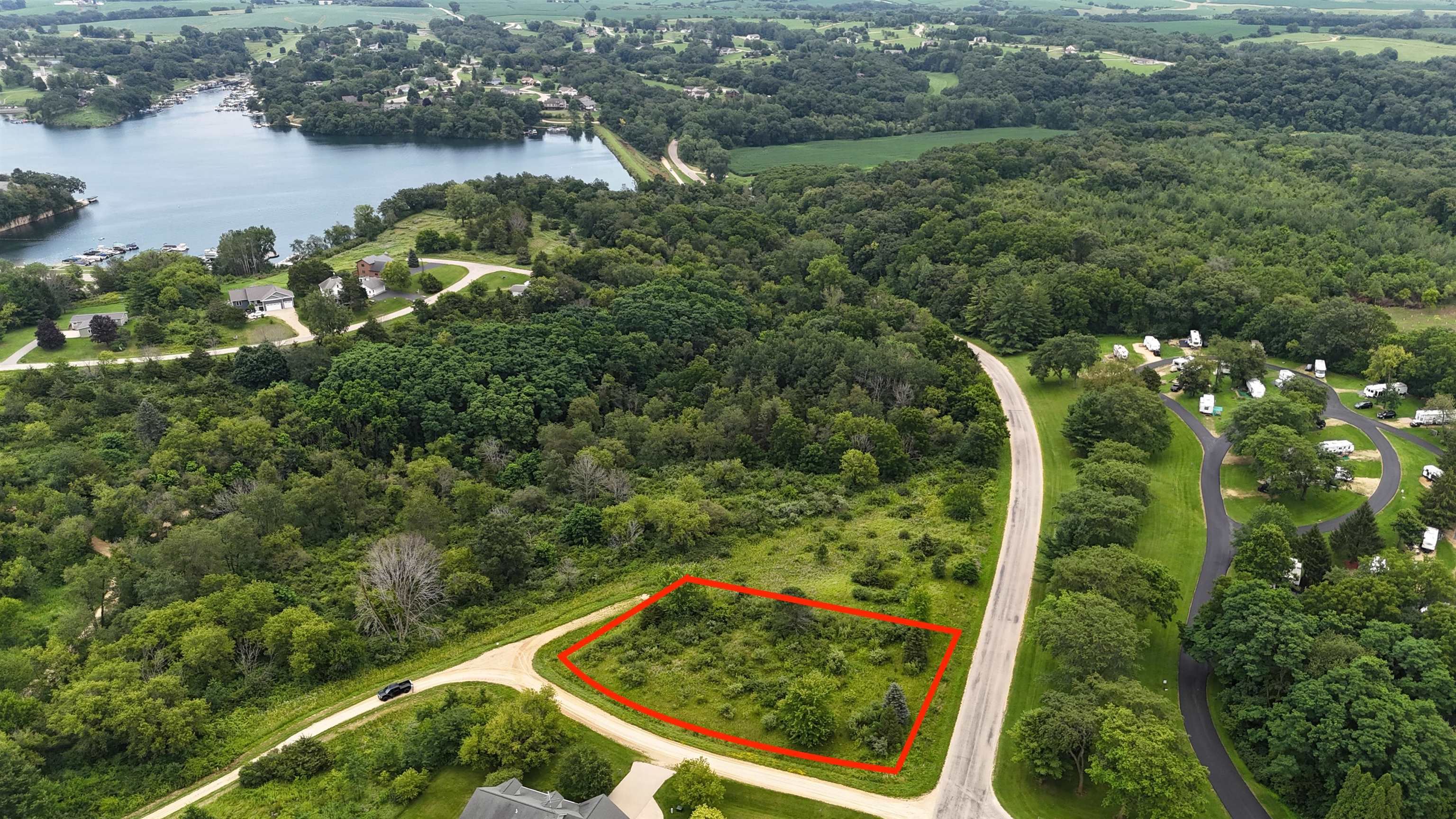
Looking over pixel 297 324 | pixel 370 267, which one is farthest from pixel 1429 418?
pixel 370 267

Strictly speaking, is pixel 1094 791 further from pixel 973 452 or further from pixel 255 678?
pixel 255 678

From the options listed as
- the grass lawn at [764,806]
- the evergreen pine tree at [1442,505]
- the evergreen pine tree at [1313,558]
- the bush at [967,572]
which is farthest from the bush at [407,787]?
the evergreen pine tree at [1442,505]

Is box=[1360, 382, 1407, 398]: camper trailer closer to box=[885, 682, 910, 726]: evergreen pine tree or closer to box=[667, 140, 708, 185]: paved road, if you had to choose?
box=[885, 682, 910, 726]: evergreen pine tree

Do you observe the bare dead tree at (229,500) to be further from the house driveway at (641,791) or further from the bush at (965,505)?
the bush at (965,505)

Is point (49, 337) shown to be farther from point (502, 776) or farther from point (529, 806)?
point (529, 806)

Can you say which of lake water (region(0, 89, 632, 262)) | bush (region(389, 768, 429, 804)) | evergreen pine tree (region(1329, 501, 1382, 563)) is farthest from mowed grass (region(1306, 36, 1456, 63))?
bush (region(389, 768, 429, 804))

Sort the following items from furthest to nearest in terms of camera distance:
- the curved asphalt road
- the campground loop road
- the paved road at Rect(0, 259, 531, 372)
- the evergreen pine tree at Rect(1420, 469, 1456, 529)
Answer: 1. the paved road at Rect(0, 259, 531, 372)
2. the evergreen pine tree at Rect(1420, 469, 1456, 529)
3. the curved asphalt road
4. the campground loop road

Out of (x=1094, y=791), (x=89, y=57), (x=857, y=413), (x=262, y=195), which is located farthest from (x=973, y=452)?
(x=89, y=57)
